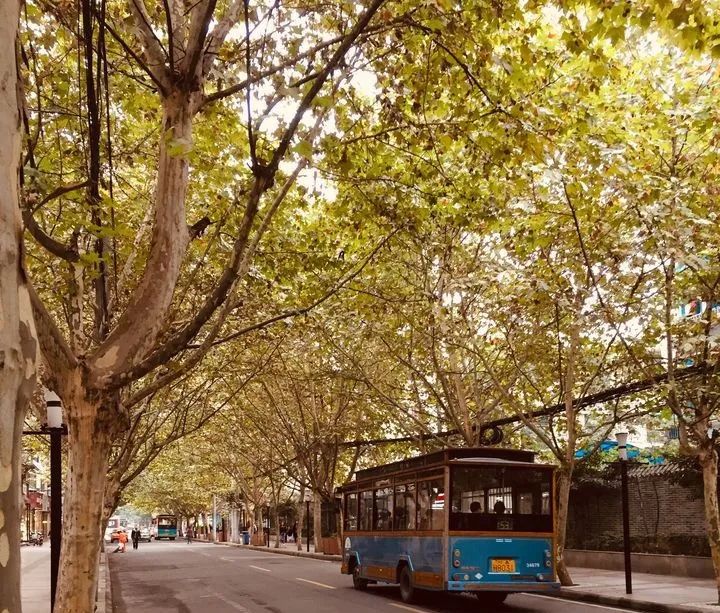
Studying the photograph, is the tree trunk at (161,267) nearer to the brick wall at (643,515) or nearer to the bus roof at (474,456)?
the bus roof at (474,456)

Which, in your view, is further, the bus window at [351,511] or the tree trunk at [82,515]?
the bus window at [351,511]

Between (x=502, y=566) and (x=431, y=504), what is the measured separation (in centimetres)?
173

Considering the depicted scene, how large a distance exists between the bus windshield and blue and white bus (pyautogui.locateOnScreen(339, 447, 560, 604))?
0.02m

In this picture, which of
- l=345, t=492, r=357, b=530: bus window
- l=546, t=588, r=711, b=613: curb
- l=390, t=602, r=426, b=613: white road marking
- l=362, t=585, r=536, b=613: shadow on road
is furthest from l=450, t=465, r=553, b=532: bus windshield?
l=345, t=492, r=357, b=530: bus window

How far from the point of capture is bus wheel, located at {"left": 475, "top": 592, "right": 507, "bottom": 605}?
16719 mm

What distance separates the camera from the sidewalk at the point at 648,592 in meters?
14.1

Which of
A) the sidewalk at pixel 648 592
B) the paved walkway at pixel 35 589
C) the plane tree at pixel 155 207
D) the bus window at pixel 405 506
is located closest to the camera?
the plane tree at pixel 155 207

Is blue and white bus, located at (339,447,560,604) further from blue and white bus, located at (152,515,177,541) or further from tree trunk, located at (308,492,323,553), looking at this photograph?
blue and white bus, located at (152,515,177,541)

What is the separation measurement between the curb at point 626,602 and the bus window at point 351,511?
5.35 m

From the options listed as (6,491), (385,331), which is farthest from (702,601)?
(6,491)

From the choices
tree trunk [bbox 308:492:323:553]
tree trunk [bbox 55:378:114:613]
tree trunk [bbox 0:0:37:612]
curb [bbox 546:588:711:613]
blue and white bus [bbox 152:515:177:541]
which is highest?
tree trunk [bbox 0:0:37:612]

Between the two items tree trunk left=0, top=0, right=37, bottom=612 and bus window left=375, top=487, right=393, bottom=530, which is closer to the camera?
tree trunk left=0, top=0, right=37, bottom=612

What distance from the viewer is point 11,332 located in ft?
9.64

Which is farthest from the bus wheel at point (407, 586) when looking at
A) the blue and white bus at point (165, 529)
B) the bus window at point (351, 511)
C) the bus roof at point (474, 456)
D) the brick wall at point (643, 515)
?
the blue and white bus at point (165, 529)
